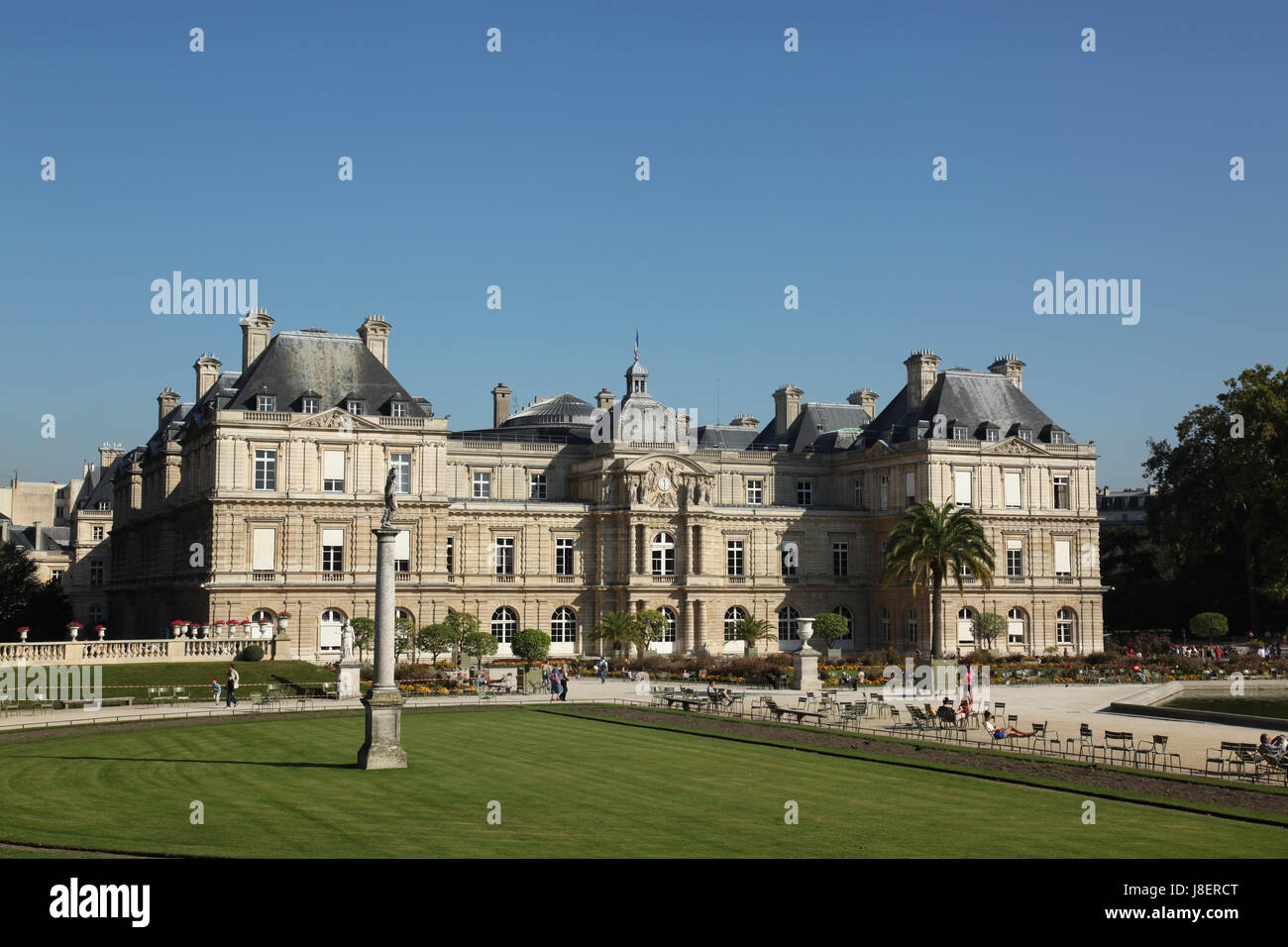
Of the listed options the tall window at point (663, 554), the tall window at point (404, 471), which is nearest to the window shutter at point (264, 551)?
the tall window at point (404, 471)

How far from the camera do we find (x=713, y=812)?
21406 millimetres

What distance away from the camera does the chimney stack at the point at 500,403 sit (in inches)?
3433

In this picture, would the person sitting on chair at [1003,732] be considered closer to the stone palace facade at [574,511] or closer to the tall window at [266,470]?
the stone palace facade at [574,511]

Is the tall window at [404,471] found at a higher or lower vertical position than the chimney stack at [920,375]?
lower

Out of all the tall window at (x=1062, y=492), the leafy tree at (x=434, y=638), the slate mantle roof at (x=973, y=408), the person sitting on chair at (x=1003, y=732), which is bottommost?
the person sitting on chair at (x=1003, y=732)

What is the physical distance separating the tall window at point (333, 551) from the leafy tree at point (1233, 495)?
1831 inches

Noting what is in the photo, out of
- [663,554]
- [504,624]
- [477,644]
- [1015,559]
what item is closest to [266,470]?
[477,644]

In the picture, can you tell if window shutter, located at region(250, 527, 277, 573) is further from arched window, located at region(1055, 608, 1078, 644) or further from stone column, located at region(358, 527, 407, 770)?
arched window, located at region(1055, 608, 1078, 644)

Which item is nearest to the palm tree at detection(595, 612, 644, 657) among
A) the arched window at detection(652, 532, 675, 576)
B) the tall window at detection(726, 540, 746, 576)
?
the arched window at detection(652, 532, 675, 576)

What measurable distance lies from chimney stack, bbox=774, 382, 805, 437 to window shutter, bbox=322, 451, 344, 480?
3328 centimetres

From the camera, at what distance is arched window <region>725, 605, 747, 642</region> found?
73875 mm

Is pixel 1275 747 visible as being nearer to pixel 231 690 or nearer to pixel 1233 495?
pixel 231 690

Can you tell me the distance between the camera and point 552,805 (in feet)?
71.3
